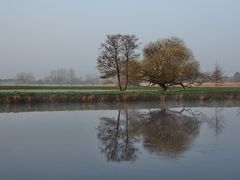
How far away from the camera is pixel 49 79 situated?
519 feet

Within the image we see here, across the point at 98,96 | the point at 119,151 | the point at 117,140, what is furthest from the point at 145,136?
the point at 98,96

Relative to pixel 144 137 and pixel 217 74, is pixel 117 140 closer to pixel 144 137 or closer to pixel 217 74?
pixel 144 137

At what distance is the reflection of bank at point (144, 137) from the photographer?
482 inches

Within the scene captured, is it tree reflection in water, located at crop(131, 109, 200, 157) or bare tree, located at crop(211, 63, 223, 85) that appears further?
bare tree, located at crop(211, 63, 223, 85)

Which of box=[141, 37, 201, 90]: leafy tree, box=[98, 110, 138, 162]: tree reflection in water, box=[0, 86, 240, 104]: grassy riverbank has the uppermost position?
box=[141, 37, 201, 90]: leafy tree

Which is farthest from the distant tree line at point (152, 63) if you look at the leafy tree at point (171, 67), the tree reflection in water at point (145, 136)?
the tree reflection in water at point (145, 136)

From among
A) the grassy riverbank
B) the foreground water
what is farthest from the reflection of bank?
the grassy riverbank

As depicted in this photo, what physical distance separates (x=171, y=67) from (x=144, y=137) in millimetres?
35775

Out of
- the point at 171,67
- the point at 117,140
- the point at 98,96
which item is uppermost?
the point at 171,67

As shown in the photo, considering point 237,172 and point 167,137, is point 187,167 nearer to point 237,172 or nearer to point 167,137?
point 237,172

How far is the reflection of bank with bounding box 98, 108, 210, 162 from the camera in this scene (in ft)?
40.2

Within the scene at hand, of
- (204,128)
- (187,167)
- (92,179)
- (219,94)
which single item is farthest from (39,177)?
(219,94)

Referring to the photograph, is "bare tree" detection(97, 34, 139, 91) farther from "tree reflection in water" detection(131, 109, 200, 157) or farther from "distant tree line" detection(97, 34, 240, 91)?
"tree reflection in water" detection(131, 109, 200, 157)

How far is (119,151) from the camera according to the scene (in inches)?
494
